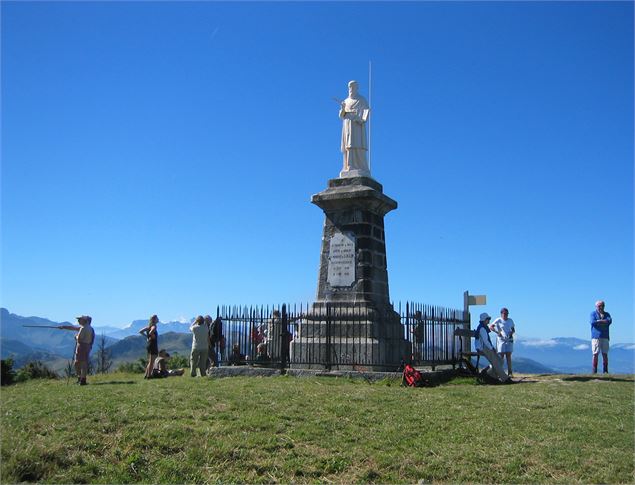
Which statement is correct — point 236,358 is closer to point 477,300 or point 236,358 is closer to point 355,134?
point 355,134

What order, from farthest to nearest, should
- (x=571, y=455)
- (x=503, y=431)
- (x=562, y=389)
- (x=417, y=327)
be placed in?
(x=417, y=327) < (x=562, y=389) < (x=503, y=431) < (x=571, y=455)

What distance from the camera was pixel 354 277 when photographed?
1402 cm

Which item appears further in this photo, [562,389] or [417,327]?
[417,327]

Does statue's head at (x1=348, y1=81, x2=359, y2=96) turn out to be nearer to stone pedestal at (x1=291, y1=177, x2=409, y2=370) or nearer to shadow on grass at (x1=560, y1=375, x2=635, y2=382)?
stone pedestal at (x1=291, y1=177, x2=409, y2=370)

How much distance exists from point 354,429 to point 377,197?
7248 mm

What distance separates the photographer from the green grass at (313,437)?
21.7 feet

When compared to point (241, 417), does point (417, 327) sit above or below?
above

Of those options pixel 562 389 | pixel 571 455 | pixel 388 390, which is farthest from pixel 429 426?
pixel 562 389

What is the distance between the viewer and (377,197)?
14195 millimetres

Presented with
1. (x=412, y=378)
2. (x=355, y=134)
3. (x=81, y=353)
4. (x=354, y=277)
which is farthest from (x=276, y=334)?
(x=355, y=134)

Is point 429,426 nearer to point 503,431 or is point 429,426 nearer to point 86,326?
point 503,431

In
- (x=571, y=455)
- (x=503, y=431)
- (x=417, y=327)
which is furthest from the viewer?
(x=417, y=327)

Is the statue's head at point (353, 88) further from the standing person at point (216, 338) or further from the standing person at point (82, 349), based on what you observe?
the standing person at point (82, 349)

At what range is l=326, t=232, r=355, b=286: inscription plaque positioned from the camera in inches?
556
